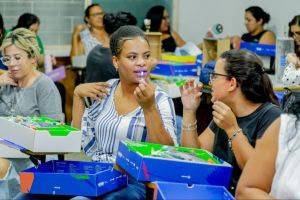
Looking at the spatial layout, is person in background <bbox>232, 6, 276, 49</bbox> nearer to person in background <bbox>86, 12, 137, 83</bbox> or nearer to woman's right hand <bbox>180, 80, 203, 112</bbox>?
person in background <bbox>86, 12, 137, 83</bbox>

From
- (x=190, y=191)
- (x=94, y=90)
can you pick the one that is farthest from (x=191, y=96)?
(x=190, y=191)

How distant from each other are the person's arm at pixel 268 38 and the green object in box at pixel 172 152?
3671 mm

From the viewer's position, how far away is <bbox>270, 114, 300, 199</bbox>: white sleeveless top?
1889 mm

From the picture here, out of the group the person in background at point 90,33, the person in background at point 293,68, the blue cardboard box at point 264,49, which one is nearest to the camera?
the person in background at point 293,68

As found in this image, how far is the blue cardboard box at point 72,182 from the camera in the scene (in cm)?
227

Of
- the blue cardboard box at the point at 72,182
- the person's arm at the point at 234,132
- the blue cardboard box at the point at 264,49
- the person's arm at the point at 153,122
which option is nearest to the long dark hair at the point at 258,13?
the blue cardboard box at the point at 264,49

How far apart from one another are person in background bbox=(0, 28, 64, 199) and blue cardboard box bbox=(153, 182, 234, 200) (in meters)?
1.32

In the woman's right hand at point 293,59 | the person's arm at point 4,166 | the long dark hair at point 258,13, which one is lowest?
the person's arm at point 4,166

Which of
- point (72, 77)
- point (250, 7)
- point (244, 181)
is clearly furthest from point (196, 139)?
point (72, 77)

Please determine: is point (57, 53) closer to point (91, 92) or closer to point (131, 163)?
point (91, 92)

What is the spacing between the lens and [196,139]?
263 cm

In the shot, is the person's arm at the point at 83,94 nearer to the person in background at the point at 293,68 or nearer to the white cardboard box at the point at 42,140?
the white cardboard box at the point at 42,140

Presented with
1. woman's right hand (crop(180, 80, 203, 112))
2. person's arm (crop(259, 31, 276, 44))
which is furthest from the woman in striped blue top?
person's arm (crop(259, 31, 276, 44))

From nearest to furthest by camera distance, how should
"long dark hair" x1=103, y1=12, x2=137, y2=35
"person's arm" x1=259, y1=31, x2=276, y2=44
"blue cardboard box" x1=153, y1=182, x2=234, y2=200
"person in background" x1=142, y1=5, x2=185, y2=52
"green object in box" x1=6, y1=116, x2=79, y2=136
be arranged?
"blue cardboard box" x1=153, y1=182, x2=234, y2=200 → "green object in box" x1=6, y1=116, x2=79, y2=136 → "long dark hair" x1=103, y1=12, x2=137, y2=35 → "person's arm" x1=259, y1=31, x2=276, y2=44 → "person in background" x1=142, y1=5, x2=185, y2=52
